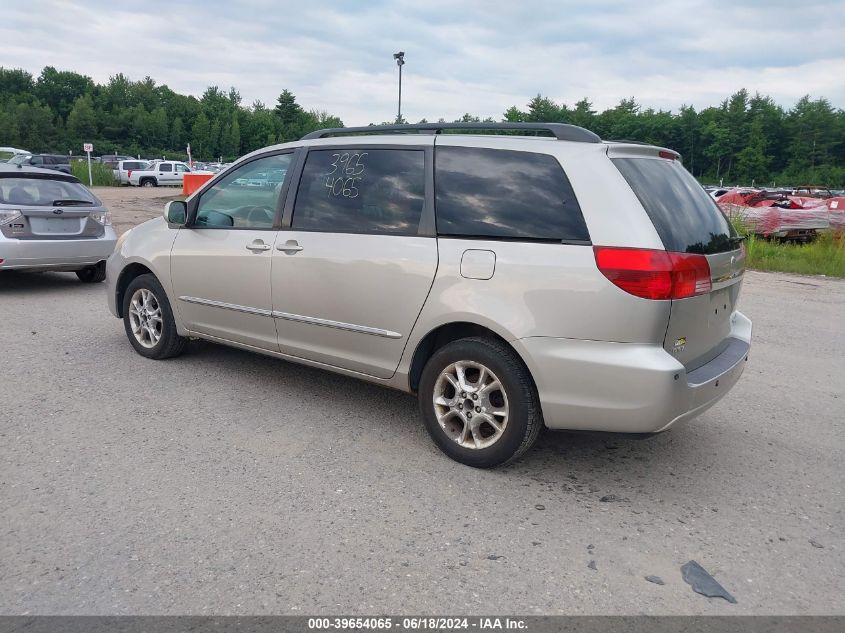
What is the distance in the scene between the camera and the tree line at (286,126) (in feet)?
279

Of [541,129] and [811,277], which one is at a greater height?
[541,129]

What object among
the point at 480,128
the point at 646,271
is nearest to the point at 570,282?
the point at 646,271

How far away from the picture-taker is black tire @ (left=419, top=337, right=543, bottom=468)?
3.56 meters

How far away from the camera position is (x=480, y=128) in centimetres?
410

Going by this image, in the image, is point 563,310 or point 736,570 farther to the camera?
point 563,310

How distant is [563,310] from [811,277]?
11107 mm

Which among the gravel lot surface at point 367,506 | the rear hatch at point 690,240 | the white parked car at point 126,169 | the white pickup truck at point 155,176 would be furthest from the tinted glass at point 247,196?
the white parked car at point 126,169

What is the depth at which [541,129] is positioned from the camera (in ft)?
12.3

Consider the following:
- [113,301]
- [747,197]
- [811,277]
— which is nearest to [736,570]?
[113,301]

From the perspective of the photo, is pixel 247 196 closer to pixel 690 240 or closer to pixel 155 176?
pixel 690 240

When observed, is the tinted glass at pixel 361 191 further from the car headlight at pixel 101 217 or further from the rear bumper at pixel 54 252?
the car headlight at pixel 101 217

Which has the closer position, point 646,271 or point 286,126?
point 646,271

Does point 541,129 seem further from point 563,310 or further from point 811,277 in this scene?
point 811,277

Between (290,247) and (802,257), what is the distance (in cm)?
1263
